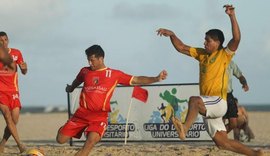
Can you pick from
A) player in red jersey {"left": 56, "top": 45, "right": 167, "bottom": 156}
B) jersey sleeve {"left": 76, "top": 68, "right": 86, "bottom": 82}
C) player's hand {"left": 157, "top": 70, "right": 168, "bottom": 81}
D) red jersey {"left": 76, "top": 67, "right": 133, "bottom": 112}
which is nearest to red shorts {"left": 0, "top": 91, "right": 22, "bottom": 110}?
jersey sleeve {"left": 76, "top": 68, "right": 86, "bottom": 82}

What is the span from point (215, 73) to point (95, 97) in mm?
1793

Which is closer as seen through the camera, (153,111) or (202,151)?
(202,151)

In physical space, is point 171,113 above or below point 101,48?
below

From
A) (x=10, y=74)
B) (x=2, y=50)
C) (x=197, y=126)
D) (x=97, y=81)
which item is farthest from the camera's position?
(x=197, y=126)

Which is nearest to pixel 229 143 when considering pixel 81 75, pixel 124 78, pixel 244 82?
pixel 124 78

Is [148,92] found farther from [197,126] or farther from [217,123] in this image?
[217,123]

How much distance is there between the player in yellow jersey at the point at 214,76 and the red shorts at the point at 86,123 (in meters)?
1.49

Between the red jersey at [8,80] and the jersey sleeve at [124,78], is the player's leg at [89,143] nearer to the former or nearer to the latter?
the jersey sleeve at [124,78]

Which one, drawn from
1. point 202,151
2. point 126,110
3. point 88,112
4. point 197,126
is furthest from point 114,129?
point 88,112

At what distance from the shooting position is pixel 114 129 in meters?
17.8

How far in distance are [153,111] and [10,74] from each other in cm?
452

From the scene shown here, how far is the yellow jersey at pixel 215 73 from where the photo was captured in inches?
415

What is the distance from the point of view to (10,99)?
13977mm

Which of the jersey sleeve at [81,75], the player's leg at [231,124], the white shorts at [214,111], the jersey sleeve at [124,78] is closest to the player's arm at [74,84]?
the jersey sleeve at [81,75]
